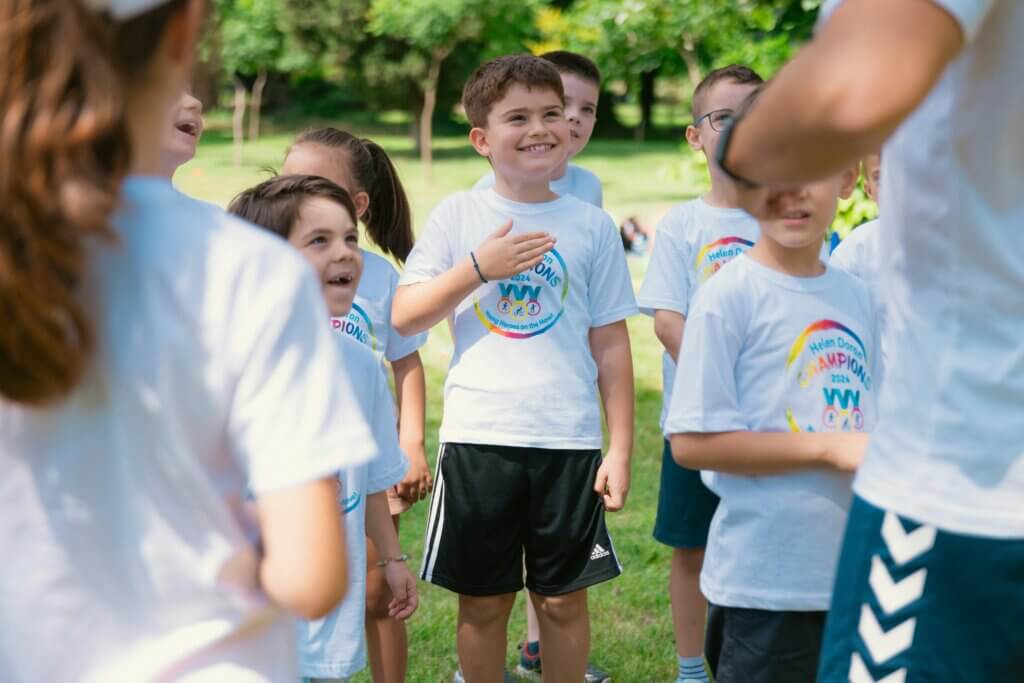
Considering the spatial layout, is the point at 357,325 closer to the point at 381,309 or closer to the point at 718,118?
the point at 381,309

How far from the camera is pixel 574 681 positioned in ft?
12.3

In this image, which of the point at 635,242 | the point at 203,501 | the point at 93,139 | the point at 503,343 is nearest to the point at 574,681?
the point at 503,343

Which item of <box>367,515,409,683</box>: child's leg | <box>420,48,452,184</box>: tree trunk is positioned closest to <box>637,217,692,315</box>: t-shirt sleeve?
<box>367,515,409,683</box>: child's leg

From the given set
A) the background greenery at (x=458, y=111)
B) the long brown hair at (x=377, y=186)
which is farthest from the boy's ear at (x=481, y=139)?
the background greenery at (x=458, y=111)

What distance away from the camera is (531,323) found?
362 centimetres

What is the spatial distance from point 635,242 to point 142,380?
36.6ft

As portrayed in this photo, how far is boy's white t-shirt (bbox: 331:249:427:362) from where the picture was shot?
11.9ft

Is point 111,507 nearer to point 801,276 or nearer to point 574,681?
point 801,276

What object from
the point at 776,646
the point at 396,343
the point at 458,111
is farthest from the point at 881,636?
the point at 458,111

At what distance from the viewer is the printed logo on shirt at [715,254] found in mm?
3980

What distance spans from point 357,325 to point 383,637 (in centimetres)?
86

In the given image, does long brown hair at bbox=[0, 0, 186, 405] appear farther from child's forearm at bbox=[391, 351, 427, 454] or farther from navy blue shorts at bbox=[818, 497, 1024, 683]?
child's forearm at bbox=[391, 351, 427, 454]

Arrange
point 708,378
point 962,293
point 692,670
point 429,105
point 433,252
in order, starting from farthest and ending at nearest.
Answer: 1. point 429,105
2. point 692,670
3. point 433,252
4. point 708,378
5. point 962,293

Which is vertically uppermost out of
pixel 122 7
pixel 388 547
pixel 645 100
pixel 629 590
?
pixel 122 7
